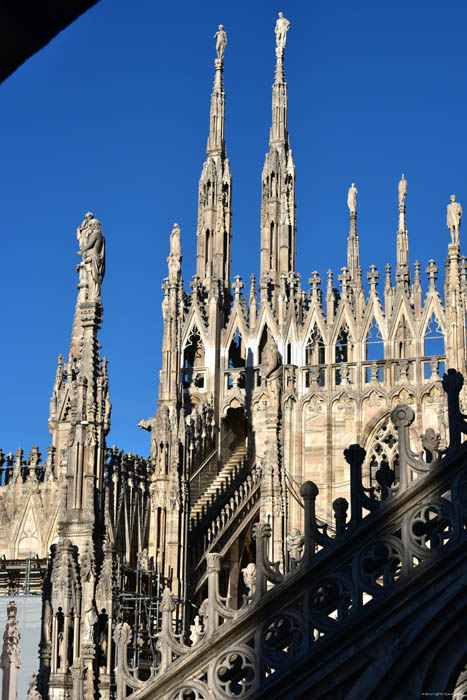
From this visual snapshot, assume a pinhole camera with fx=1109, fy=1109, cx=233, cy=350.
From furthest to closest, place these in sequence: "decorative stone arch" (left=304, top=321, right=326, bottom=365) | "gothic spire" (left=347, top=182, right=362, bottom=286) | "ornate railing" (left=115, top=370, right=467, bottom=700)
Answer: "gothic spire" (left=347, top=182, right=362, bottom=286), "decorative stone arch" (left=304, top=321, right=326, bottom=365), "ornate railing" (left=115, top=370, right=467, bottom=700)

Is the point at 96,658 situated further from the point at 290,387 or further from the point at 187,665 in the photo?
the point at 290,387

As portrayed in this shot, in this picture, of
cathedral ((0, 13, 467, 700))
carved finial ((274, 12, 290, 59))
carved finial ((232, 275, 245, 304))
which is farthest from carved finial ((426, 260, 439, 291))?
carved finial ((274, 12, 290, 59))

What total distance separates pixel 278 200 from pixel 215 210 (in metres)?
2.09

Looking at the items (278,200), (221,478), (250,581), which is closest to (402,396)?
(221,478)

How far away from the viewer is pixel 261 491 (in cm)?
2716

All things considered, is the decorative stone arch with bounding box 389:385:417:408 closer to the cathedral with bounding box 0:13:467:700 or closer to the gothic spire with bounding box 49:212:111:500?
the cathedral with bounding box 0:13:467:700

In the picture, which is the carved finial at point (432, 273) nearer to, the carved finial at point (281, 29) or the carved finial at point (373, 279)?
the carved finial at point (373, 279)

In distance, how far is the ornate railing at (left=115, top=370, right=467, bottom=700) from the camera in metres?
7.24

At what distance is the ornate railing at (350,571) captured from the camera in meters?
7.24

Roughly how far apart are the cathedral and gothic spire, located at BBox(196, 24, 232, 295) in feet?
0.24

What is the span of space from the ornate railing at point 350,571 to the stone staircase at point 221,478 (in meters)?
21.4

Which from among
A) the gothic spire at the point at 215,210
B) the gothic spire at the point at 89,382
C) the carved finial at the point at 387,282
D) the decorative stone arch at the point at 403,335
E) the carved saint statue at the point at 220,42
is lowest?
the gothic spire at the point at 89,382

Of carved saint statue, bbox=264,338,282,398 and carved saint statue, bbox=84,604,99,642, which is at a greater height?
carved saint statue, bbox=264,338,282,398

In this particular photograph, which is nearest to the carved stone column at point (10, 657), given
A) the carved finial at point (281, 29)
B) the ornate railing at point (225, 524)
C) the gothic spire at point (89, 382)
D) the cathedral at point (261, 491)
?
the cathedral at point (261, 491)
